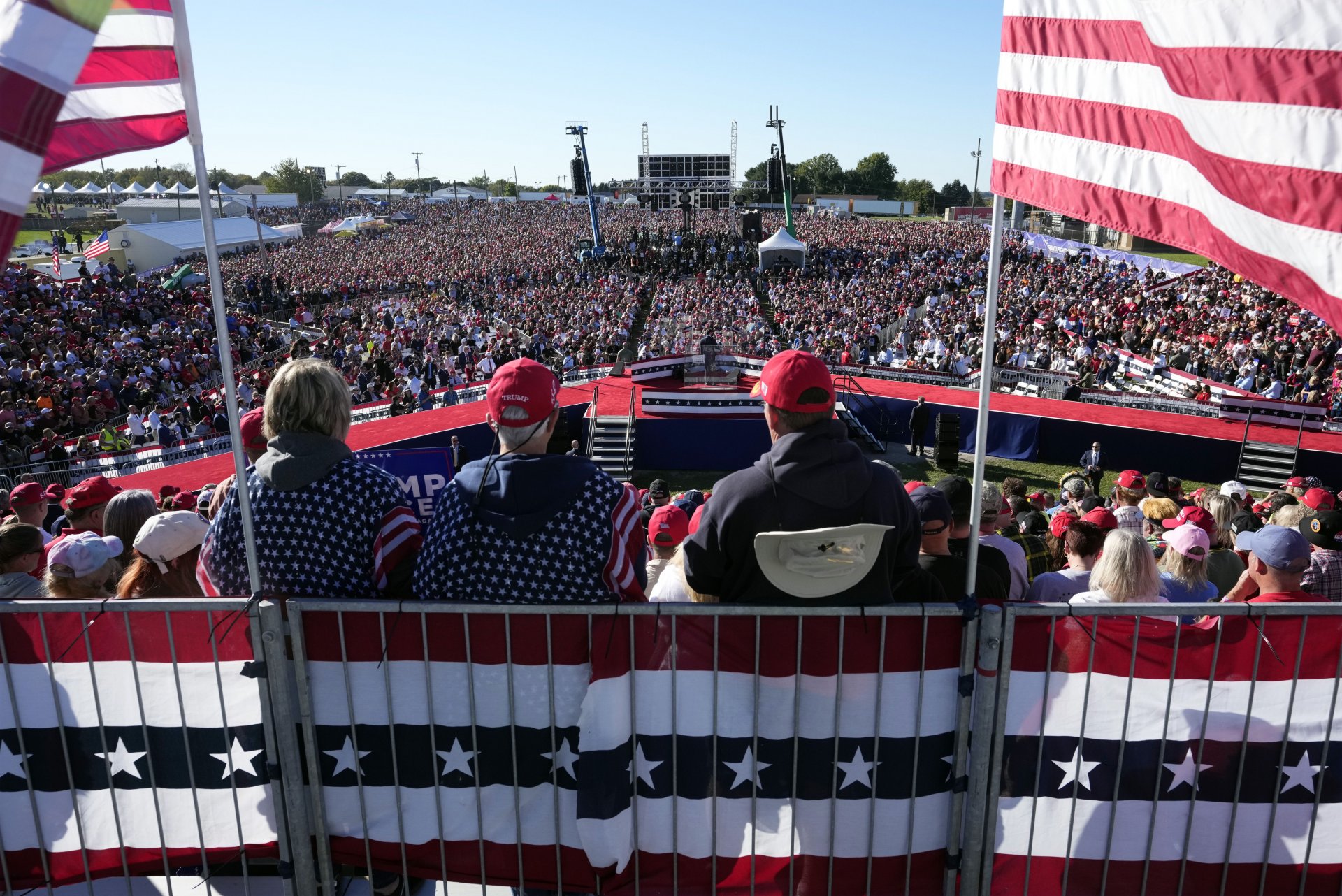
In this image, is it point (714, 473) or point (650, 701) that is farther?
point (714, 473)

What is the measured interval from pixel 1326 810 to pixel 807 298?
36505mm

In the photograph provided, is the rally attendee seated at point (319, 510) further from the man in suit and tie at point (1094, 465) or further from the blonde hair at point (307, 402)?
the man in suit and tie at point (1094, 465)

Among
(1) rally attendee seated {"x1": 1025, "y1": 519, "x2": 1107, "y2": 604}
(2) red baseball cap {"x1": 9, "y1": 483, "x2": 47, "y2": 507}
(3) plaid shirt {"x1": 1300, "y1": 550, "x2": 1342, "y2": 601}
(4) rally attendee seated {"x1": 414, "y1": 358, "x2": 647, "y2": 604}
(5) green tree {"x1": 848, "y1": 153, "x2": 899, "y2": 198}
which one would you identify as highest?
(5) green tree {"x1": 848, "y1": 153, "x2": 899, "y2": 198}

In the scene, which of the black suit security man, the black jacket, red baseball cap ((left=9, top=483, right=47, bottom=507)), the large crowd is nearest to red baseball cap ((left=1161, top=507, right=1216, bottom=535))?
the black jacket

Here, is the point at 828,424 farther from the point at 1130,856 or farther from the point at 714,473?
the point at 714,473

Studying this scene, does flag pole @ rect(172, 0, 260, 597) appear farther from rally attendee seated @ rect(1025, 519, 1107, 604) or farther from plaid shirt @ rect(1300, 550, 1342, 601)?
plaid shirt @ rect(1300, 550, 1342, 601)

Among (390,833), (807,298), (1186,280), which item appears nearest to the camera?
(390,833)

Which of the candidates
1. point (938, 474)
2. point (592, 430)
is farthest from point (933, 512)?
point (592, 430)

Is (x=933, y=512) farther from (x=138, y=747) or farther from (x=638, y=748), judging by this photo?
(x=138, y=747)

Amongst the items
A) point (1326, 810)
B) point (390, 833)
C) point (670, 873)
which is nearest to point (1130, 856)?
point (1326, 810)

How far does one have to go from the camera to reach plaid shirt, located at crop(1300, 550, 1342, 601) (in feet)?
16.2

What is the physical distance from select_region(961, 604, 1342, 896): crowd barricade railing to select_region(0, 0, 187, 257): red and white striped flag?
3154 millimetres

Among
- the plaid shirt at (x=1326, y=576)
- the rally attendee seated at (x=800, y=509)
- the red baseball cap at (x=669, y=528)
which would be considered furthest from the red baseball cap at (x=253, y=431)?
the plaid shirt at (x=1326, y=576)

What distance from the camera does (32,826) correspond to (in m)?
3.20
